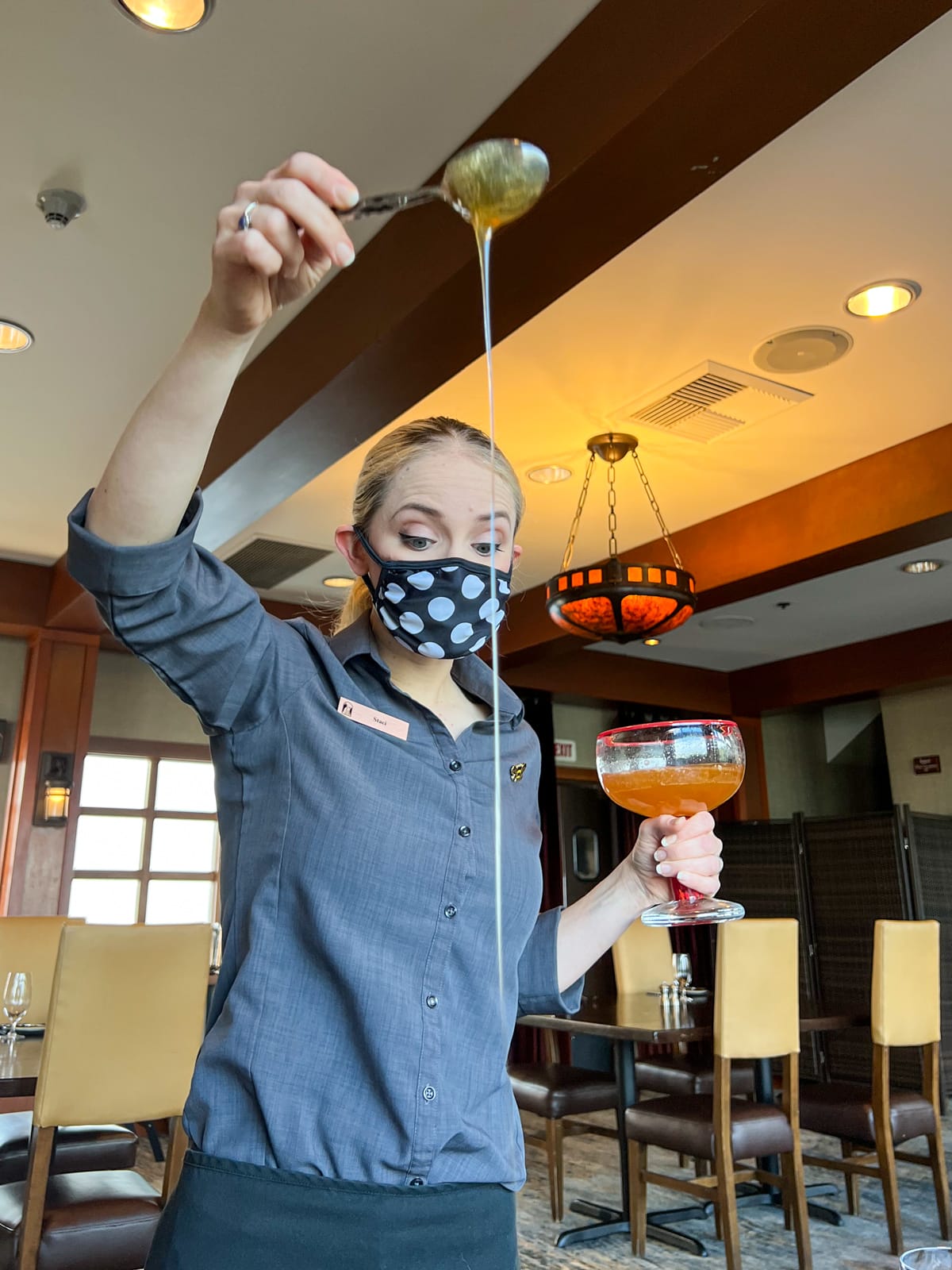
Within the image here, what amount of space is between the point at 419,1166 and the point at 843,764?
8.38 m

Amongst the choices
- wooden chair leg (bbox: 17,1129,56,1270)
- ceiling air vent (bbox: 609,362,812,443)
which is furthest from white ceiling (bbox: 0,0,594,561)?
wooden chair leg (bbox: 17,1129,56,1270)

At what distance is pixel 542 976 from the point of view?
1.08 meters

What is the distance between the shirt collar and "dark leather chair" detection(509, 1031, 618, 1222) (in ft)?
10.9

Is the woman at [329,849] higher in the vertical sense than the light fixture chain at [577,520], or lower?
lower

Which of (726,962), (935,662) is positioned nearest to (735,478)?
(726,962)

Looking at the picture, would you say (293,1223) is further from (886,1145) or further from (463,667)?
(886,1145)

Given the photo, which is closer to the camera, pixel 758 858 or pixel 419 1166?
pixel 419 1166

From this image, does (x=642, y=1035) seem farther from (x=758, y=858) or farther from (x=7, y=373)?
(x=758, y=858)

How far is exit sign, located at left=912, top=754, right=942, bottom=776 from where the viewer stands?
24.1 feet

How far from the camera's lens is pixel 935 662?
6543 mm

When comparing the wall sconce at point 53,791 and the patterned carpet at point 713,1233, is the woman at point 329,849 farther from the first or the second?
the wall sconce at point 53,791

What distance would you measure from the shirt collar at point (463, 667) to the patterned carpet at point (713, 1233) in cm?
294

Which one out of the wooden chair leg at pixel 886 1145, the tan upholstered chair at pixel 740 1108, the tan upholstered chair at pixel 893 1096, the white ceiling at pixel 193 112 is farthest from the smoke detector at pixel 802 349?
the wooden chair leg at pixel 886 1145

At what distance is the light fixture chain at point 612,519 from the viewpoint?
441cm
